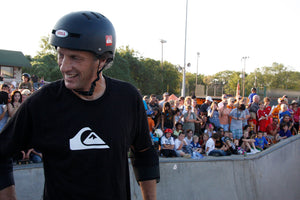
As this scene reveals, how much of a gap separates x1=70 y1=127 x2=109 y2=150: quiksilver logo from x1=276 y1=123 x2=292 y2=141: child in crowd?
32.8 feet

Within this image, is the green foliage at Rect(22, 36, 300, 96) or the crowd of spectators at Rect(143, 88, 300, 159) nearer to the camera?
the crowd of spectators at Rect(143, 88, 300, 159)

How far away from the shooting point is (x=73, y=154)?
4.74 ft

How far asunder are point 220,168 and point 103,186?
6.26 m

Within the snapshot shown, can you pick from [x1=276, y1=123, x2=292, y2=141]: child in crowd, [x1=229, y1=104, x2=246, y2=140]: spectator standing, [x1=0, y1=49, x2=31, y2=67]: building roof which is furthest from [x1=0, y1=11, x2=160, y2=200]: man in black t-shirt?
[x1=0, y1=49, x2=31, y2=67]: building roof

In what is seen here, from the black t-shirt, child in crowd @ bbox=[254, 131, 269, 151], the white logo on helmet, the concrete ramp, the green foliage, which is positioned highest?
the green foliage

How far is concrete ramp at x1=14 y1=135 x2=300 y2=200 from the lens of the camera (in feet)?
17.1

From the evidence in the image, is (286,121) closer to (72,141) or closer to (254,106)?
(254,106)

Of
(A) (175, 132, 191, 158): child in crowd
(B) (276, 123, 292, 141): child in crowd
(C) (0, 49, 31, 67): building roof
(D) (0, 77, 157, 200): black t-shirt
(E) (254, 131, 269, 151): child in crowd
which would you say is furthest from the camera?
(C) (0, 49, 31, 67): building roof

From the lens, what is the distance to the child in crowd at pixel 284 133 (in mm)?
10053

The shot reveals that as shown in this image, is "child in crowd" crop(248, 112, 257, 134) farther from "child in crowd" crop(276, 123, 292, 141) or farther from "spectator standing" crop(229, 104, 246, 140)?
"child in crowd" crop(276, 123, 292, 141)

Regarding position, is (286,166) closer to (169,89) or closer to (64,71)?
(64,71)

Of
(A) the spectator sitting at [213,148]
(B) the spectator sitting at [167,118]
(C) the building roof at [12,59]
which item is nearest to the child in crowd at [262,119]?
(A) the spectator sitting at [213,148]

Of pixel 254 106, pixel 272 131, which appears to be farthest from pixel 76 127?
pixel 272 131

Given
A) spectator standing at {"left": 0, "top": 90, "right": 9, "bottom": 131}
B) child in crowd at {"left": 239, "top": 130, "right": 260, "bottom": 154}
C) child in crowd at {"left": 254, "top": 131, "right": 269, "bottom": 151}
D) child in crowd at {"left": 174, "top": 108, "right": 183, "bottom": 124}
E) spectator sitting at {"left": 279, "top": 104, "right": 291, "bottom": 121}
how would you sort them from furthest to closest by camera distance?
1. spectator sitting at {"left": 279, "top": 104, "right": 291, "bottom": 121}
2. child in crowd at {"left": 254, "top": 131, "right": 269, "bottom": 151}
3. child in crowd at {"left": 239, "top": 130, "right": 260, "bottom": 154}
4. child in crowd at {"left": 174, "top": 108, "right": 183, "bottom": 124}
5. spectator standing at {"left": 0, "top": 90, "right": 9, "bottom": 131}
